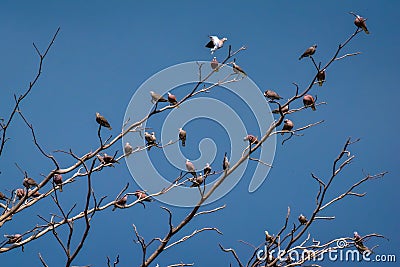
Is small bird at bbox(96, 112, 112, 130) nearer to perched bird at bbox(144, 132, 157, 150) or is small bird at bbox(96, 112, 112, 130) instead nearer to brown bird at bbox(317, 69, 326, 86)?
perched bird at bbox(144, 132, 157, 150)

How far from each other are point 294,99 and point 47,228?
149cm

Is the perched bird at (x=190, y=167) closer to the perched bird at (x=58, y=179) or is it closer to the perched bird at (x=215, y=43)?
the perched bird at (x=58, y=179)

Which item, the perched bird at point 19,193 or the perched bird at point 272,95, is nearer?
the perched bird at point 19,193

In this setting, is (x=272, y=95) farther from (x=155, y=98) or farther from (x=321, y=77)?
(x=155, y=98)

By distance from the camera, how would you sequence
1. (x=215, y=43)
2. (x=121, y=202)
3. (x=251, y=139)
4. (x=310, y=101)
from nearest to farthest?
(x=251, y=139)
(x=121, y=202)
(x=310, y=101)
(x=215, y=43)

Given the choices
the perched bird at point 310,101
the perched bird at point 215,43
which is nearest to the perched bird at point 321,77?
the perched bird at point 310,101

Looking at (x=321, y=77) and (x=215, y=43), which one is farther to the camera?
(x=215, y=43)

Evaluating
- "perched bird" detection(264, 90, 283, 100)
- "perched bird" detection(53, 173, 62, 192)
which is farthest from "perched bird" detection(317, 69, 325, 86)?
"perched bird" detection(53, 173, 62, 192)

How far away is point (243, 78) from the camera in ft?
10.8

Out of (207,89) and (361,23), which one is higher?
(361,23)

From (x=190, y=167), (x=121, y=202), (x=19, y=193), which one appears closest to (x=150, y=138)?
(x=190, y=167)

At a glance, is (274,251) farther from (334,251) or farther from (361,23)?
(361,23)

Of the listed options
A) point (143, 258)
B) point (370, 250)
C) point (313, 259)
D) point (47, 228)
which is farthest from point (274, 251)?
point (47, 228)

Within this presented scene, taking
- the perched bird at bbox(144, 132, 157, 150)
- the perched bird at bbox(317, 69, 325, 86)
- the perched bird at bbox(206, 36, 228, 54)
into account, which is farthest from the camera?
the perched bird at bbox(206, 36, 228, 54)
